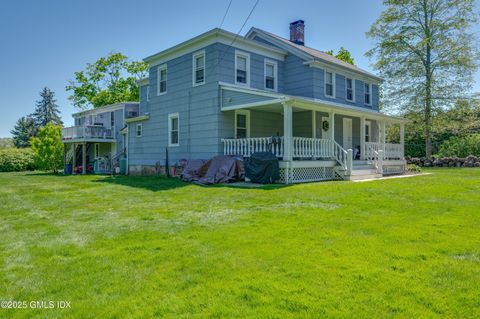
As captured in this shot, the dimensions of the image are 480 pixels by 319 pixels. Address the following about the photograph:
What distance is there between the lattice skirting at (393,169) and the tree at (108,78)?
3150cm

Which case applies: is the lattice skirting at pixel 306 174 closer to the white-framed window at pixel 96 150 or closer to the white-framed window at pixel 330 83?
the white-framed window at pixel 330 83

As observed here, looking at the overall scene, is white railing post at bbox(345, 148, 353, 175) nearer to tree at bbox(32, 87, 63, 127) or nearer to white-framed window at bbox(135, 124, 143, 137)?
white-framed window at bbox(135, 124, 143, 137)

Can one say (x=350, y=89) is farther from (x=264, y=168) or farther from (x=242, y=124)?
(x=264, y=168)

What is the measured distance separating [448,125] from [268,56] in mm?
16533

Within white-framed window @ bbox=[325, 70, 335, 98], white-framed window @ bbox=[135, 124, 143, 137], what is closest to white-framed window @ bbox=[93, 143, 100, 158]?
white-framed window @ bbox=[135, 124, 143, 137]

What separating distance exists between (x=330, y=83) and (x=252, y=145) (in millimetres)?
7318

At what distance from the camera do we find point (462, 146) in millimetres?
25141

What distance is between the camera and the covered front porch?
1258cm

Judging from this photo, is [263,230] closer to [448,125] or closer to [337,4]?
[337,4]

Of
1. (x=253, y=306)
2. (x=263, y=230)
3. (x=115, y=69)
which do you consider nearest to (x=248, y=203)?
(x=263, y=230)

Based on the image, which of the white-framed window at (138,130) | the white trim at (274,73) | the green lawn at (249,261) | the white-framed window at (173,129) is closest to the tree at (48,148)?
the white-framed window at (138,130)

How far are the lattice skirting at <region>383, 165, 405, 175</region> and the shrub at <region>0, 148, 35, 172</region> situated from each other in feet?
93.9

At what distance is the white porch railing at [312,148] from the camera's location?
1305 centimetres

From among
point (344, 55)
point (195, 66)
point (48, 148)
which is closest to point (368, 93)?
point (195, 66)
